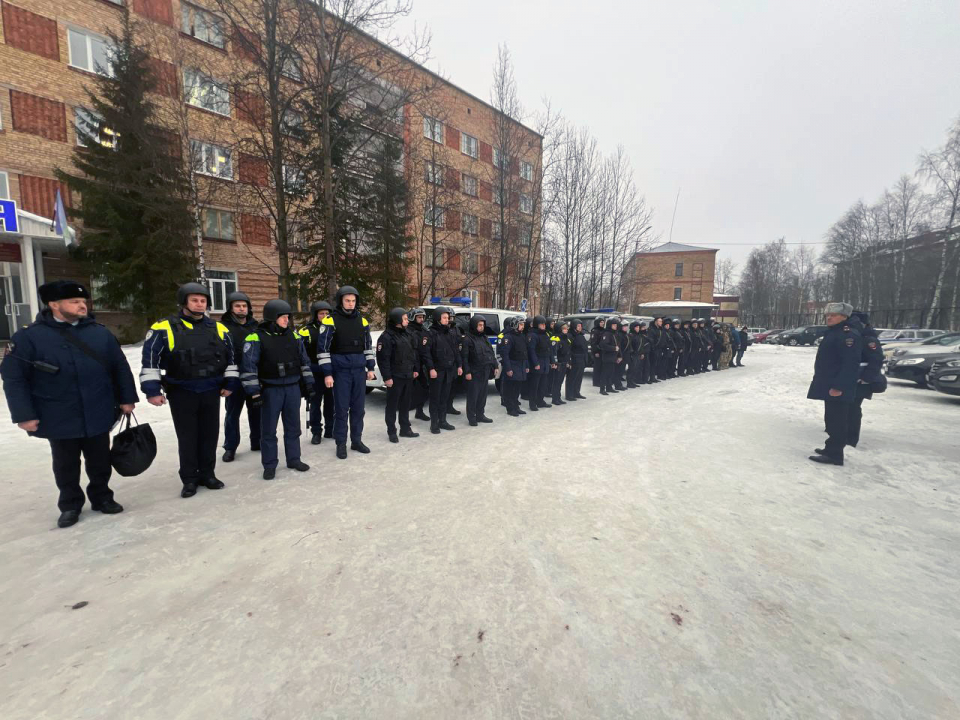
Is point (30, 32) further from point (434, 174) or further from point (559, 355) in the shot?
point (559, 355)

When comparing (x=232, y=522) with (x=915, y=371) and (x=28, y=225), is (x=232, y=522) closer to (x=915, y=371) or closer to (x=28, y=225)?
(x=28, y=225)

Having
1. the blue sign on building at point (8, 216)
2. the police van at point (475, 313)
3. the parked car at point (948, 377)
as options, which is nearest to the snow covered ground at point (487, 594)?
the police van at point (475, 313)

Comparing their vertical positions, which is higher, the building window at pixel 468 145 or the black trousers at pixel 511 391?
the building window at pixel 468 145

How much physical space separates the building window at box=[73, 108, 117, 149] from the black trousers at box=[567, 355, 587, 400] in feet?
60.6

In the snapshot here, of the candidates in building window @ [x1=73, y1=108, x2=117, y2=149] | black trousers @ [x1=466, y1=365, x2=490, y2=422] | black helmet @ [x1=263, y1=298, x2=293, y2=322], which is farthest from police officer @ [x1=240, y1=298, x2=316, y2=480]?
building window @ [x1=73, y1=108, x2=117, y2=149]

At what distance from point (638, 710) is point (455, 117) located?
1245 inches

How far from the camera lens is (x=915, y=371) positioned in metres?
11.8

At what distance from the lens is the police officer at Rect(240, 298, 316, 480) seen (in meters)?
4.64

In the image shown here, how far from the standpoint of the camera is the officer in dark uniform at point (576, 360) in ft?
32.4

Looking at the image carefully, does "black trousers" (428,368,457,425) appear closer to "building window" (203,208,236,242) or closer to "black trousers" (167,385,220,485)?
"black trousers" (167,385,220,485)

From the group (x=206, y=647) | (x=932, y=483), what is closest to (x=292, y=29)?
(x=206, y=647)

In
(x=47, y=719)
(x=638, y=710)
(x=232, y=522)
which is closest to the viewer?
(x=47, y=719)

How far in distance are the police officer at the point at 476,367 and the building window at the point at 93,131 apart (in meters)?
17.4

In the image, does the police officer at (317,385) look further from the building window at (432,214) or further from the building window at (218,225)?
the building window at (218,225)
